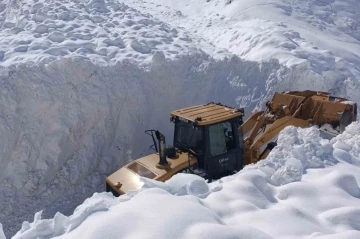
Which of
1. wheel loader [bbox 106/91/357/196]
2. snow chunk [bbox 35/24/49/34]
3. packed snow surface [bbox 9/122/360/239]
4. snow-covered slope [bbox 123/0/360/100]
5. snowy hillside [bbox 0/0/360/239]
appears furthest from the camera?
snow-covered slope [bbox 123/0/360/100]

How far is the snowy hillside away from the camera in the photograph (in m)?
9.35

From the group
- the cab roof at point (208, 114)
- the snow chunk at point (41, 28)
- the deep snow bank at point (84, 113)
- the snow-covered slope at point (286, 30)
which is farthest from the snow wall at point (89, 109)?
the snow chunk at point (41, 28)

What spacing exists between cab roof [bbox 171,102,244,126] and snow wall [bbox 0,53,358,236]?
2679 mm

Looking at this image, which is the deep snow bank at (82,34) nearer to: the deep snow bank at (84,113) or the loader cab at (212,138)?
the deep snow bank at (84,113)

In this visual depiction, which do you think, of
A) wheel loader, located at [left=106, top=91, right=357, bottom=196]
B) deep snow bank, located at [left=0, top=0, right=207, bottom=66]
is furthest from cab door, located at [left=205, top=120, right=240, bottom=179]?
deep snow bank, located at [left=0, top=0, right=207, bottom=66]

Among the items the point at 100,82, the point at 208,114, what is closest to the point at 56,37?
the point at 100,82

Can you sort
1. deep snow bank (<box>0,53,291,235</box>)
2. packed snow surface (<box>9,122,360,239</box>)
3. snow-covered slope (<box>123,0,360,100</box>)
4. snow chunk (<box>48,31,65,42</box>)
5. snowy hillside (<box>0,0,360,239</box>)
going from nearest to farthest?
packed snow surface (<box>9,122,360,239</box>), deep snow bank (<box>0,53,291,235</box>), snowy hillside (<box>0,0,360,239</box>), snow chunk (<box>48,31,65,42</box>), snow-covered slope (<box>123,0,360,100</box>)

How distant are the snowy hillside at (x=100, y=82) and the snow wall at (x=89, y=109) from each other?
0.02m

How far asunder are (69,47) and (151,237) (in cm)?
899

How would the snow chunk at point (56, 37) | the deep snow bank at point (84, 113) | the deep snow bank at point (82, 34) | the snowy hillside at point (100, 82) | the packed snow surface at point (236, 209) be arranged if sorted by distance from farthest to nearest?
the snow chunk at point (56, 37) → the deep snow bank at point (82, 34) → the snowy hillside at point (100, 82) → the deep snow bank at point (84, 113) → the packed snow surface at point (236, 209)

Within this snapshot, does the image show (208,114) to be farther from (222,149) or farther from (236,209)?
(236,209)

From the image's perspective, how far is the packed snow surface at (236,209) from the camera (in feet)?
13.1

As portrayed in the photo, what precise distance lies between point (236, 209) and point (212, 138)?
339 centimetres

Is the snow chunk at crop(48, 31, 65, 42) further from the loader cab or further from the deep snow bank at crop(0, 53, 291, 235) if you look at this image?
the loader cab
